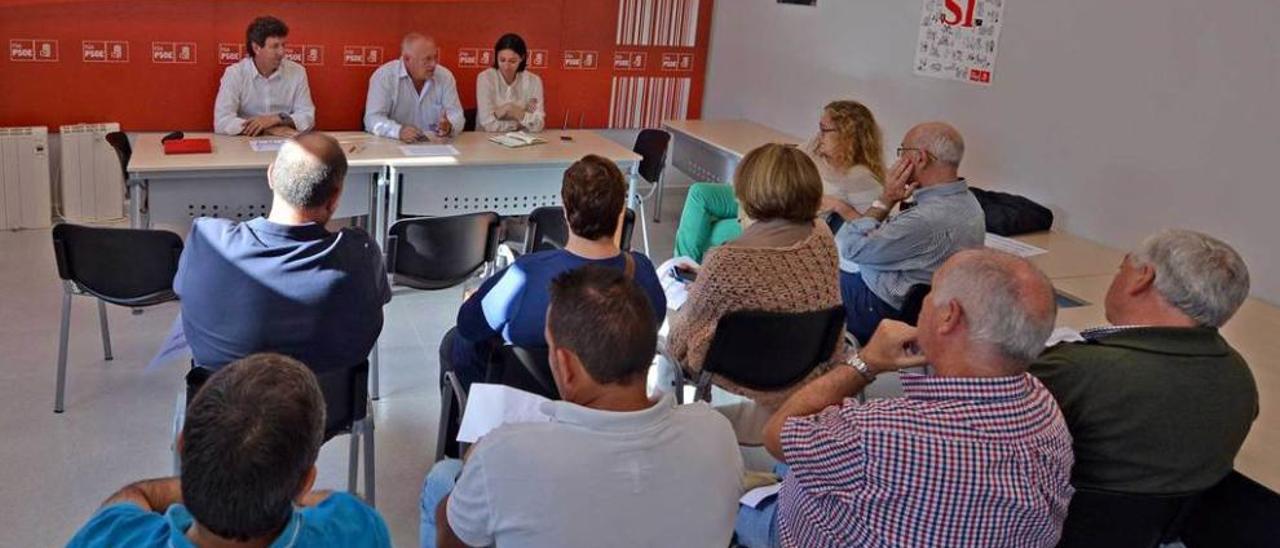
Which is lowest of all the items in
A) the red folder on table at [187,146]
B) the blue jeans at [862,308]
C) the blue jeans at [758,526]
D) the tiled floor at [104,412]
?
the tiled floor at [104,412]

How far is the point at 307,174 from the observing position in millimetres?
2641

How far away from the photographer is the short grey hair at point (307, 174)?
2.64 m

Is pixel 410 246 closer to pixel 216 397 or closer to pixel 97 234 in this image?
pixel 97 234

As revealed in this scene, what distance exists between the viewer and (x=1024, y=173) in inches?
202

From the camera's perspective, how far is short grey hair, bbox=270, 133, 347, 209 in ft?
8.66

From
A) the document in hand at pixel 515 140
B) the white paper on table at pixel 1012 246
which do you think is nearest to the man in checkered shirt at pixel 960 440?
the white paper on table at pixel 1012 246

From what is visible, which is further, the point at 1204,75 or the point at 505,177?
the point at 505,177

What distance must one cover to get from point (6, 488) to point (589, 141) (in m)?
3.47

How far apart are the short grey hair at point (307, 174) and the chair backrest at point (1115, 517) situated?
6.42 ft

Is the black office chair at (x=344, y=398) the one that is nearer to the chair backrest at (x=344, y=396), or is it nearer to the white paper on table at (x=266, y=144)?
the chair backrest at (x=344, y=396)

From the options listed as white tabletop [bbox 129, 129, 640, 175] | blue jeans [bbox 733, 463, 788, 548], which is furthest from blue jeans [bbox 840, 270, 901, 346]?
white tabletop [bbox 129, 129, 640, 175]

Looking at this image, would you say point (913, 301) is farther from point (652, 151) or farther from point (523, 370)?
point (652, 151)

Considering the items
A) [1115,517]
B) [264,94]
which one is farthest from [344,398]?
[264,94]

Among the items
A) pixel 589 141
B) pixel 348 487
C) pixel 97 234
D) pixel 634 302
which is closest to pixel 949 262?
pixel 634 302
